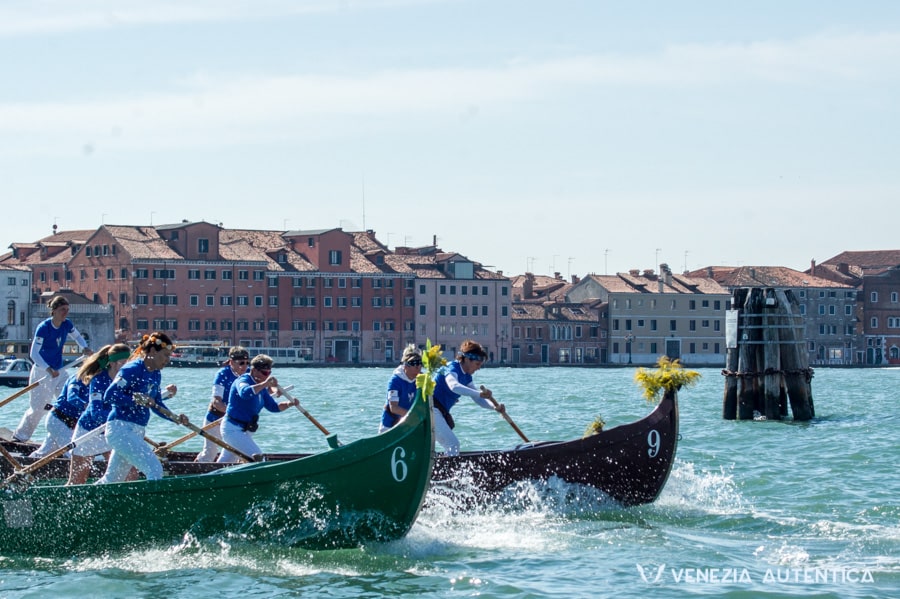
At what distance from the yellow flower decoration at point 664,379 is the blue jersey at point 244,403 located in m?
4.05

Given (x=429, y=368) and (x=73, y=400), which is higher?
(x=429, y=368)

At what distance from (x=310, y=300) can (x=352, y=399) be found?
150 feet

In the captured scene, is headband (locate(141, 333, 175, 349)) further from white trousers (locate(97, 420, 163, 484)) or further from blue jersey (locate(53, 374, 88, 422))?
blue jersey (locate(53, 374, 88, 422))

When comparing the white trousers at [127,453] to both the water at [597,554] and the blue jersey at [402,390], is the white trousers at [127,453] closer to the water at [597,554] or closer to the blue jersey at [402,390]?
the water at [597,554]

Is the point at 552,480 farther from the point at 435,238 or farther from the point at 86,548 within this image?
the point at 435,238

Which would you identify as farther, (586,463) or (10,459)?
(586,463)

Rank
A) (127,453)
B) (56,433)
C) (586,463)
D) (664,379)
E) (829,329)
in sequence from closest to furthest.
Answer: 1. (127,453)
2. (56,433)
3. (586,463)
4. (664,379)
5. (829,329)

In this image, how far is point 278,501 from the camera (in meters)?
11.5

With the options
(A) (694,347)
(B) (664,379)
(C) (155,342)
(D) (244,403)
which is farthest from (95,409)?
(A) (694,347)

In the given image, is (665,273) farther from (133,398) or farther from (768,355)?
(133,398)

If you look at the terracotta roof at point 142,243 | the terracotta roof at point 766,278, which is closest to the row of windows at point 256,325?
the terracotta roof at point 142,243

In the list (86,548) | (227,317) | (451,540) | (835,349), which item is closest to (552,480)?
(451,540)

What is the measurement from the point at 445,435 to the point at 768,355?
747 inches

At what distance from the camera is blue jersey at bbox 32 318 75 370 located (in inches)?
583
